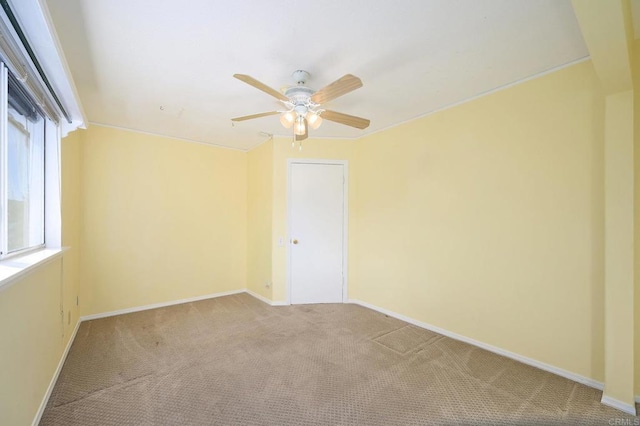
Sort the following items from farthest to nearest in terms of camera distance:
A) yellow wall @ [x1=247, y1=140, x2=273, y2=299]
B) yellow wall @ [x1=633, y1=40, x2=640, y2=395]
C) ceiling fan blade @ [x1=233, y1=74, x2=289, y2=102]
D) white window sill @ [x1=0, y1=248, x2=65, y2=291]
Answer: yellow wall @ [x1=247, y1=140, x2=273, y2=299]
yellow wall @ [x1=633, y1=40, x2=640, y2=395]
ceiling fan blade @ [x1=233, y1=74, x2=289, y2=102]
white window sill @ [x1=0, y1=248, x2=65, y2=291]

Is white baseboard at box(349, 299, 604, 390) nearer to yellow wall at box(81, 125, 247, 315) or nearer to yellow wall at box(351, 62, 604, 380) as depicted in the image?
yellow wall at box(351, 62, 604, 380)

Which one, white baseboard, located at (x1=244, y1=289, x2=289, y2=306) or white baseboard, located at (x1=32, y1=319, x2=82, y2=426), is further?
white baseboard, located at (x1=244, y1=289, x2=289, y2=306)

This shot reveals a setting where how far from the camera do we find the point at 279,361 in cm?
246

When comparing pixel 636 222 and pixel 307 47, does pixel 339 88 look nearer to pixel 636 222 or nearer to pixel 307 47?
pixel 307 47

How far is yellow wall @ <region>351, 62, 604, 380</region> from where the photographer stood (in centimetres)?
214

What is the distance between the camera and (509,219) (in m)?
2.54

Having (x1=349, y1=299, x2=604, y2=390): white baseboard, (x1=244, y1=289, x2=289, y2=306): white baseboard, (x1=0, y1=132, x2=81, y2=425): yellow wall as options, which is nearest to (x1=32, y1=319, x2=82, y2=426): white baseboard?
(x1=0, y1=132, x2=81, y2=425): yellow wall

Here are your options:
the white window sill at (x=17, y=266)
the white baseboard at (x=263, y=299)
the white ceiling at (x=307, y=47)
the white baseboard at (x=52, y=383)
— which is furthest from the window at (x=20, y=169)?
the white baseboard at (x=263, y=299)

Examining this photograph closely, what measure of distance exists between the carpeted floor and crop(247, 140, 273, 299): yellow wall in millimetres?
1104

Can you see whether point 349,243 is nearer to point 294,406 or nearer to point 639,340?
point 294,406

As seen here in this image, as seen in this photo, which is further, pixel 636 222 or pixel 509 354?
pixel 509 354

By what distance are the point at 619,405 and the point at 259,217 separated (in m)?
4.03

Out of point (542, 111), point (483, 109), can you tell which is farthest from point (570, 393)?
point (483, 109)

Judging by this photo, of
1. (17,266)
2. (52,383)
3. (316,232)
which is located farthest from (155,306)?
(17,266)
